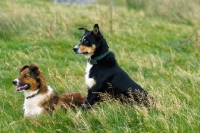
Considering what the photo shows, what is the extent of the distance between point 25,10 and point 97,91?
323 inches

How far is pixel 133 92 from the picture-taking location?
6676mm

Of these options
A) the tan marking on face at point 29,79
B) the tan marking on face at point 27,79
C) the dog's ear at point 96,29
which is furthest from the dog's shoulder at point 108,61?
the tan marking on face at point 27,79

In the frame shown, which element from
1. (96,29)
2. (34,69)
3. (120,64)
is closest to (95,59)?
(96,29)

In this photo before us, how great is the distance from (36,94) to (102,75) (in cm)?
112

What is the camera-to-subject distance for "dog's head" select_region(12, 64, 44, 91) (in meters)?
6.78

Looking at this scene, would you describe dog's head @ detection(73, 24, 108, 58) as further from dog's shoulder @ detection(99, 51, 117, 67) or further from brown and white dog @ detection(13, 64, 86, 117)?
brown and white dog @ detection(13, 64, 86, 117)

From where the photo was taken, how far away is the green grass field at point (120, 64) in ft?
19.6

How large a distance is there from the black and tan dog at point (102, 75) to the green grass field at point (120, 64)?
0.32m

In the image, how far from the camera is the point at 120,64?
1040cm

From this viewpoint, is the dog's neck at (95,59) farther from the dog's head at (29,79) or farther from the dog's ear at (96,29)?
the dog's head at (29,79)

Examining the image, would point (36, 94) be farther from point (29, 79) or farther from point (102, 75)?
point (102, 75)

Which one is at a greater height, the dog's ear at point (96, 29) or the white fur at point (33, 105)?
the dog's ear at point (96, 29)

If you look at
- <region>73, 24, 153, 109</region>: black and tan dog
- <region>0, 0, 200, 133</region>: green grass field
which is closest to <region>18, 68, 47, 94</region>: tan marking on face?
<region>0, 0, 200, 133</region>: green grass field

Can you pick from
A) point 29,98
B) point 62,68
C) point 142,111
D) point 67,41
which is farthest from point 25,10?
point 142,111
